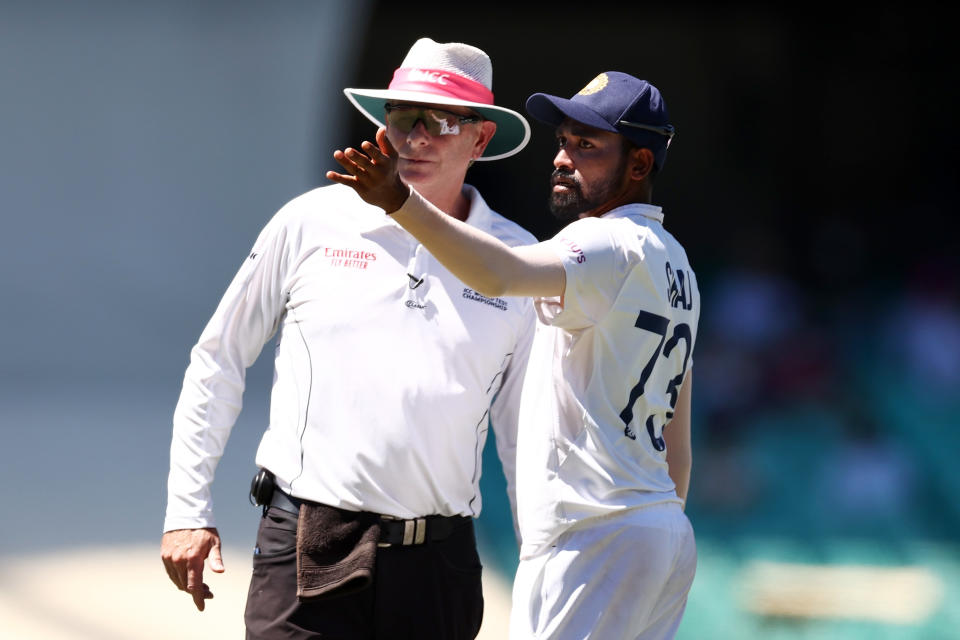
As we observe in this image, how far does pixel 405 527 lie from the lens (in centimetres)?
240

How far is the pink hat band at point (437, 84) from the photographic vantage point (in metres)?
2.62

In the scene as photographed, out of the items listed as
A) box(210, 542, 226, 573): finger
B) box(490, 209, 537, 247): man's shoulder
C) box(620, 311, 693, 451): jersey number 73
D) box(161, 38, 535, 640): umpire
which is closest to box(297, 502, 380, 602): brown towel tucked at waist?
box(161, 38, 535, 640): umpire

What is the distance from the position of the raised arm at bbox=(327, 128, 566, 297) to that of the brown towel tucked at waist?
26.6 inches

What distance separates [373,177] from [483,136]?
3.22 ft

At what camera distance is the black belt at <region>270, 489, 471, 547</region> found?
7.86 ft

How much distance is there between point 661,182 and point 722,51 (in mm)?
1246

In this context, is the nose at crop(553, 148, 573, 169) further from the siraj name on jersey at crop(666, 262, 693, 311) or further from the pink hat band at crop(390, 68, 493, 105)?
the pink hat band at crop(390, 68, 493, 105)

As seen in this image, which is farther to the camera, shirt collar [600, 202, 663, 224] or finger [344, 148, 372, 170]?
shirt collar [600, 202, 663, 224]

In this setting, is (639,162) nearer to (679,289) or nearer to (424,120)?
(679,289)

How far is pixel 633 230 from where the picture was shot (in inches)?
84.5

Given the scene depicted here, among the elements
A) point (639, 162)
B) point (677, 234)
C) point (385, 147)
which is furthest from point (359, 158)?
point (677, 234)

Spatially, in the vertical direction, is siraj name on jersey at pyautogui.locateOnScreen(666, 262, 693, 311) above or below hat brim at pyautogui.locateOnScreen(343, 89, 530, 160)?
below

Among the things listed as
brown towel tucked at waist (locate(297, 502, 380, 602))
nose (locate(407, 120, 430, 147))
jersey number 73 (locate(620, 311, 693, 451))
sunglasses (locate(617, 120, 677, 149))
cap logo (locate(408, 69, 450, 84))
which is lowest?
brown towel tucked at waist (locate(297, 502, 380, 602))

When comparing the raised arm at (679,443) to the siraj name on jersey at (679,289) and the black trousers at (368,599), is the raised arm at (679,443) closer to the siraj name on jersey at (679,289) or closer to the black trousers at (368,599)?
the siraj name on jersey at (679,289)
